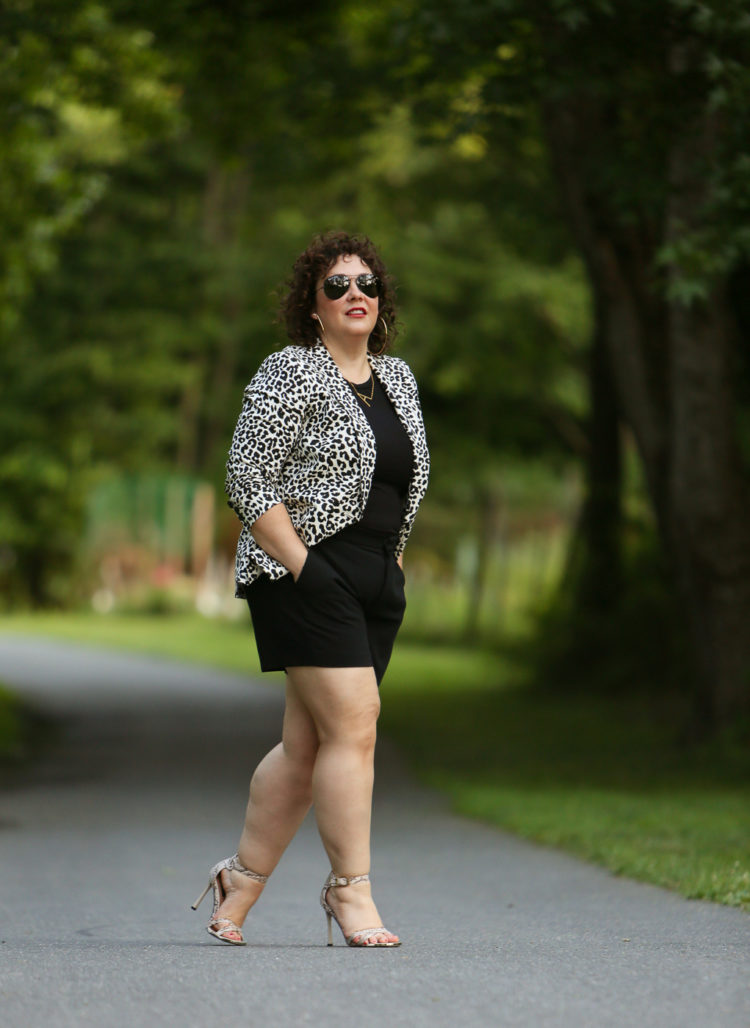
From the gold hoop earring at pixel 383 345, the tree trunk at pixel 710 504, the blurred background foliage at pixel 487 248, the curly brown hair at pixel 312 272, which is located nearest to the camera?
the curly brown hair at pixel 312 272

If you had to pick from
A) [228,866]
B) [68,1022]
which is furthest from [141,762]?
[68,1022]

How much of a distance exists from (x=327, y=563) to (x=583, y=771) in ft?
25.3

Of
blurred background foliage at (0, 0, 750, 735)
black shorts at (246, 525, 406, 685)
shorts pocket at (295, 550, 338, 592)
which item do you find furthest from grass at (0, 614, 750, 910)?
shorts pocket at (295, 550, 338, 592)

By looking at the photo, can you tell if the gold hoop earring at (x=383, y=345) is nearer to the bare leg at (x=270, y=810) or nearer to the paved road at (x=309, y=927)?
the bare leg at (x=270, y=810)

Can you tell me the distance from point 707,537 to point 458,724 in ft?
14.0

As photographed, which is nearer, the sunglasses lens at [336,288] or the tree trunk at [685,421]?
the sunglasses lens at [336,288]

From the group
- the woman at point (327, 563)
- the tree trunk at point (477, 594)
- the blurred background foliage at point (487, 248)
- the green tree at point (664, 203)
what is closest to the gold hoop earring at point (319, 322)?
the woman at point (327, 563)

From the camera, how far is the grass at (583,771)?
7.95m

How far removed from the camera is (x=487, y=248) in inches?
1091

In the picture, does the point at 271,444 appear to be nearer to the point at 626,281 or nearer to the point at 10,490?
the point at 626,281

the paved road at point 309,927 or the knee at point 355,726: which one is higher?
the knee at point 355,726

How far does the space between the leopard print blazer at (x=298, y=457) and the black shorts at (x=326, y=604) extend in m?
0.06

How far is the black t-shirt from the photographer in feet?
16.8

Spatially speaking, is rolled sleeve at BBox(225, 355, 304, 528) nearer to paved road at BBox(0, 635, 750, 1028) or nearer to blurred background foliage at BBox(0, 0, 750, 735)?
blurred background foliage at BBox(0, 0, 750, 735)
